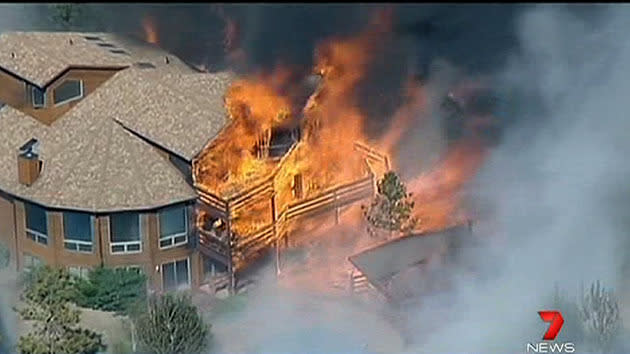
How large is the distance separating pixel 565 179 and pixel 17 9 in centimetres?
136

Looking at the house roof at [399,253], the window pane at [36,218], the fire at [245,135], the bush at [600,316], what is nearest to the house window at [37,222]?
the window pane at [36,218]

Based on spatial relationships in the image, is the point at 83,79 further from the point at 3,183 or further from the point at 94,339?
the point at 94,339

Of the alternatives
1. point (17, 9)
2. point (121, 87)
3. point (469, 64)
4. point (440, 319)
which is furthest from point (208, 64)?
point (440, 319)

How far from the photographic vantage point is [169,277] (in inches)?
102

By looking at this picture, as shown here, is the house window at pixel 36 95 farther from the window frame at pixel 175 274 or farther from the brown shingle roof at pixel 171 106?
the window frame at pixel 175 274

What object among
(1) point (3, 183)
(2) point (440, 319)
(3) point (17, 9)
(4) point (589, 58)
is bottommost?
(2) point (440, 319)

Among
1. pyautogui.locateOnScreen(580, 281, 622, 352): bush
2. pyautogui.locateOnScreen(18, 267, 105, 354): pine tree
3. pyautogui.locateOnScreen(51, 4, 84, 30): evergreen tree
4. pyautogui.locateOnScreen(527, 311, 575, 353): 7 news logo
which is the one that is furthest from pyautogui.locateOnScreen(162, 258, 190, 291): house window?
pyautogui.locateOnScreen(580, 281, 622, 352): bush

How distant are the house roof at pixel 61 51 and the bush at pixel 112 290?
475 mm

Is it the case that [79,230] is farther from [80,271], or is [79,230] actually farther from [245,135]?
[245,135]

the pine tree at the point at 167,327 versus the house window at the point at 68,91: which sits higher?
the house window at the point at 68,91

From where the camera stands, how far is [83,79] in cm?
255

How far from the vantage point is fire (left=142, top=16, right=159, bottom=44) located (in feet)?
8.25

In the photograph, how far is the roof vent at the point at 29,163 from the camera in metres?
2.55

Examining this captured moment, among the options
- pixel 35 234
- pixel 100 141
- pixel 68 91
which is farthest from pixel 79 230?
pixel 68 91
